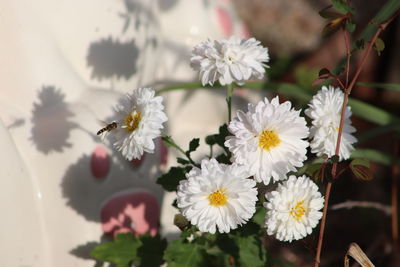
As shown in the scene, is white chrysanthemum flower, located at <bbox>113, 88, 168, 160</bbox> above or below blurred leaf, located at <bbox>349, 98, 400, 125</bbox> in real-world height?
below

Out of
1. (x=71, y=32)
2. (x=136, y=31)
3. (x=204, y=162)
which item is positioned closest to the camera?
(x=204, y=162)

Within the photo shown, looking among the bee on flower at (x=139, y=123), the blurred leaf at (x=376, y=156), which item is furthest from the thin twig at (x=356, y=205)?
the bee on flower at (x=139, y=123)

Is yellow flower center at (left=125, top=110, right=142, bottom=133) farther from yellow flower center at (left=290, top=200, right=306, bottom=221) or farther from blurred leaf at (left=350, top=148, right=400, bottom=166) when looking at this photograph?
blurred leaf at (left=350, top=148, right=400, bottom=166)

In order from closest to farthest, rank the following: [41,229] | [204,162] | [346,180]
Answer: [204,162], [41,229], [346,180]

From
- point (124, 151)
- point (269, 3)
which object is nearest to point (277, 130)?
point (124, 151)

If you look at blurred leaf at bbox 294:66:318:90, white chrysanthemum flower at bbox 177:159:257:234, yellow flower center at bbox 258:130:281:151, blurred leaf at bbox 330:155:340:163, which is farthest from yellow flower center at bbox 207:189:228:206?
blurred leaf at bbox 294:66:318:90

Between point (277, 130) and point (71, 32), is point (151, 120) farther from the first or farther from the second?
point (71, 32)

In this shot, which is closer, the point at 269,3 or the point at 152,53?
the point at 152,53
